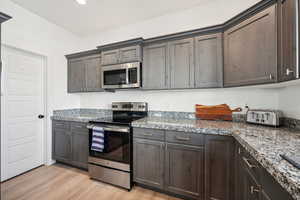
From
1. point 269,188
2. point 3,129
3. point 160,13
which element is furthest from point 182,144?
point 3,129

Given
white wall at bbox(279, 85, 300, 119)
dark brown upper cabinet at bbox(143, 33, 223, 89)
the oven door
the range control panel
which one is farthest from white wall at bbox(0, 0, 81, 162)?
white wall at bbox(279, 85, 300, 119)

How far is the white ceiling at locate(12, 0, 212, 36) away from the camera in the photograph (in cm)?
220

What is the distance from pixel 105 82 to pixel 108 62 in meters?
0.38

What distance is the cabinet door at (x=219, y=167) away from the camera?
4.80ft

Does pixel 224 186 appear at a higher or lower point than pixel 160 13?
lower

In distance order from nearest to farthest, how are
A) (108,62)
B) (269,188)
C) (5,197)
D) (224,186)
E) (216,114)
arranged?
1. (269,188)
2. (224,186)
3. (5,197)
4. (216,114)
5. (108,62)

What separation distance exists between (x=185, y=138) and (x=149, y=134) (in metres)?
0.49

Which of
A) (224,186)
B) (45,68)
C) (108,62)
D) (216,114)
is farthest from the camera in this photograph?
(45,68)

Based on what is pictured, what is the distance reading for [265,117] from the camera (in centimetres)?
159

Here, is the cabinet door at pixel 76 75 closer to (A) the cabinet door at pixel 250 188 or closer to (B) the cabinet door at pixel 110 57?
(B) the cabinet door at pixel 110 57

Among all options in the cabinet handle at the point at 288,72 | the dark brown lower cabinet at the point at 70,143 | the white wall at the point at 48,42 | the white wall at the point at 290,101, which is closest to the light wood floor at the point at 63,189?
the dark brown lower cabinet at the point at 70,143

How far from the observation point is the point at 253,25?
150cm

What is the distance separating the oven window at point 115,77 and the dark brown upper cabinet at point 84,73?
10.9 inches

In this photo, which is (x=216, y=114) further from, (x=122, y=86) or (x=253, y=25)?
(x=122, y=86)
